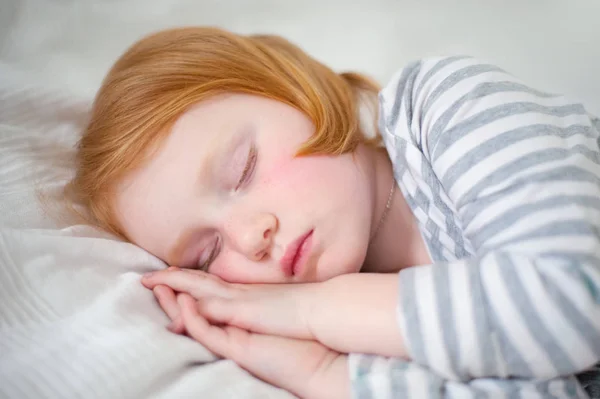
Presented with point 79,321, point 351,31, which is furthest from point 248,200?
point 351,31

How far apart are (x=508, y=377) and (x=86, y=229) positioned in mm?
627

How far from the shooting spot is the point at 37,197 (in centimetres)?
86

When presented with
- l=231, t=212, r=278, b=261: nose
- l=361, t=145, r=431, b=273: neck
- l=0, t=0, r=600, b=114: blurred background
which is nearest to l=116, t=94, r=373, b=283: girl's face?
l=231, t=212, r=278, b=261: nose

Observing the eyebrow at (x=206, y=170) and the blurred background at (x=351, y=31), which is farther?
the blurred background at (x=351, y=31)

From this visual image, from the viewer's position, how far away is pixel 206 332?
28.2 inches

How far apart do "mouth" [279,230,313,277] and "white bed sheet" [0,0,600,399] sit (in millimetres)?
163

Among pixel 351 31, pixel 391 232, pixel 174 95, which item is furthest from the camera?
pixel 351 31

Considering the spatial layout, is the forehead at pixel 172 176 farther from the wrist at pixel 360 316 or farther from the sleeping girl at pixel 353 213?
the wrist at pixel 360 316

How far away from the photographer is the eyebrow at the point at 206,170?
784 mm

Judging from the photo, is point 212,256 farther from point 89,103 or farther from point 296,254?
point 89,103

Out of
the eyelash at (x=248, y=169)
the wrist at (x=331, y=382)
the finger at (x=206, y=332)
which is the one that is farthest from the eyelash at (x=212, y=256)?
the wrist at (x=331, y=382)

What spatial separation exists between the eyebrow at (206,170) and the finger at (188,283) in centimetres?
4

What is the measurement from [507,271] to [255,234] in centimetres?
32

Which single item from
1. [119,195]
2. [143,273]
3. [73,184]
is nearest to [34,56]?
[73,184]
